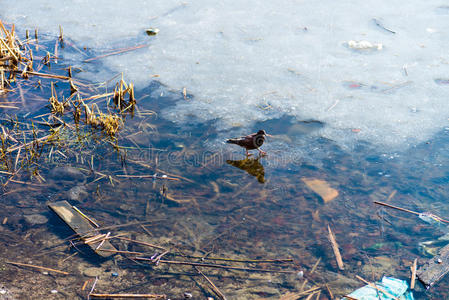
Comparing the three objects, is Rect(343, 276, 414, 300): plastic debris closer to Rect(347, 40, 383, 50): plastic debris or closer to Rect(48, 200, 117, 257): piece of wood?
Rect(48, 200, 117, 257): piece of wood

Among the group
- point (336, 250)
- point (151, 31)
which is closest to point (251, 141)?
point (336, 250)

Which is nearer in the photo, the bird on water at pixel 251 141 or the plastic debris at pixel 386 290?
the plastic debris at pixel 386 290

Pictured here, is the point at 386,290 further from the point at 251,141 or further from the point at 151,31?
the point at 151,31

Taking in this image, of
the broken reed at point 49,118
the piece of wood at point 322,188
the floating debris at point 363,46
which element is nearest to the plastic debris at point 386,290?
the piece of wood at point 322,188

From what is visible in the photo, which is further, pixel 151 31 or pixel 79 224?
pixel 151 31

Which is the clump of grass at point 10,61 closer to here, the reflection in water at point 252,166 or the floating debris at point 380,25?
the reflection in water at point 252,166

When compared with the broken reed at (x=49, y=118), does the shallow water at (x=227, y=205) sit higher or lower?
lower

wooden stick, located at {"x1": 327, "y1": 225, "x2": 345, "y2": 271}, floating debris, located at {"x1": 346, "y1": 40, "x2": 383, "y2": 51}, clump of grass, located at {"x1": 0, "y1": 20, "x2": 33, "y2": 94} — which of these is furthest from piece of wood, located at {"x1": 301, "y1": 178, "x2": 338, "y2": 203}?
clump of grass, located at {"x1": 0, "y1": 20, "x2": 33, "y2": 94}
